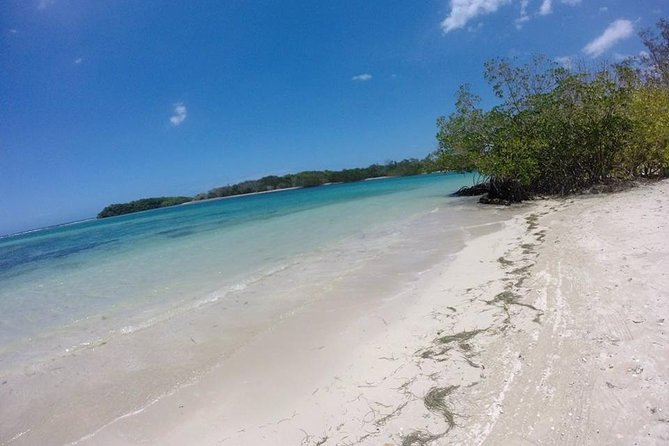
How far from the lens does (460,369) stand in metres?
3.65

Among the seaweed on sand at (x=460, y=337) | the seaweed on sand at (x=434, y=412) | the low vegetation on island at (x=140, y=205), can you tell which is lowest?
the seaweed on sand at (x=434, y=412)

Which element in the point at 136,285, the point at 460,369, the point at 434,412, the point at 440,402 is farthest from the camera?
the point at 136,285

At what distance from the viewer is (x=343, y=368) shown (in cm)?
409

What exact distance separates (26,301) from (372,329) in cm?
999

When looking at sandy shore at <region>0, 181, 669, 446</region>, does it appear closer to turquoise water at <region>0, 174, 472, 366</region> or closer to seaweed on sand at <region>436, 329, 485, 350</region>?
seaweed on sand at <region>436, 329, 485, 350</region>

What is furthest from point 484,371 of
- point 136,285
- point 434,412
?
point 136,285

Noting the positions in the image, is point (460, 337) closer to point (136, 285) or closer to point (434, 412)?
point (434, 412)

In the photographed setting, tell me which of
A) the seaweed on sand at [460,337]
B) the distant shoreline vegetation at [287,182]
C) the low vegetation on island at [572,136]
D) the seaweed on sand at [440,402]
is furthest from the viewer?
the distant shoreline vegetation at [287,182]

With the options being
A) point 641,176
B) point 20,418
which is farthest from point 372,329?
point 641,176

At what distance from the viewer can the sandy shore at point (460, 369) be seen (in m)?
2.81

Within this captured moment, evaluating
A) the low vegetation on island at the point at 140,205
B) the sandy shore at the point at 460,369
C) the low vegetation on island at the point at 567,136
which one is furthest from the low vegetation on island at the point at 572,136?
the low vegetation on island at the point at 140,205

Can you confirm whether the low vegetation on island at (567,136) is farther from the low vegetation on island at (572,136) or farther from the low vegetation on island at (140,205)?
the low vegetation on island at (140,205)

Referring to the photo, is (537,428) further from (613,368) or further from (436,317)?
(436,317)

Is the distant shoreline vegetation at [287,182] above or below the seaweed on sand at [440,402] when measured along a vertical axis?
above
